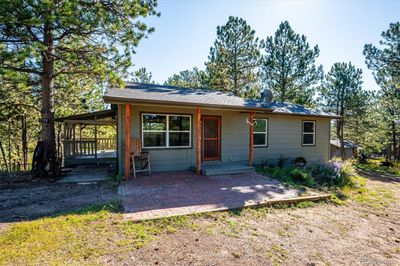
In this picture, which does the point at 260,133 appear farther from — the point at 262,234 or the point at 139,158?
the point at 262,234

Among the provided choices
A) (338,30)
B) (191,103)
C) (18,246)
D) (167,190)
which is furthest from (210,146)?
(338,30)

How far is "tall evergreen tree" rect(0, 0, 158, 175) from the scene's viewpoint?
541 centimetres

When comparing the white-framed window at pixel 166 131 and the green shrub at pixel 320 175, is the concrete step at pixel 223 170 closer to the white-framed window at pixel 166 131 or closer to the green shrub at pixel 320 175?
the green shrub at pixel 320 175

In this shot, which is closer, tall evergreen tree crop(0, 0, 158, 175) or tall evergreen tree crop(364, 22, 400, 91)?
tall evergreen tree crop(0, 0, 158, 175)

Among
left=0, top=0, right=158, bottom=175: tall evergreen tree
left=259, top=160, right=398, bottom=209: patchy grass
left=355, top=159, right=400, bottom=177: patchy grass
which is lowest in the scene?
left=355, top=159, right=400, bottom=177: patchy grass

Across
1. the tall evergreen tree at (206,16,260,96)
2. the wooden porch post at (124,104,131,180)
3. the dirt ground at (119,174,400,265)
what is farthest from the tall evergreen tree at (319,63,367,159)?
the wooden porch post at (124,104,131,180)

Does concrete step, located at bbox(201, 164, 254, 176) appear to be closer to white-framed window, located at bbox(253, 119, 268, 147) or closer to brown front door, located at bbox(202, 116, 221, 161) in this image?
brown front door, located at bbox(202, 116, 221, 161)

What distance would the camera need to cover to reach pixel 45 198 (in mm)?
5078

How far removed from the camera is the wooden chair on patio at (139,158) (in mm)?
7035

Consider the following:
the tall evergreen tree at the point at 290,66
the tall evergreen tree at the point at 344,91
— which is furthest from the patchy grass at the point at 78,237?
the tall evergreen tree at the point at 344,91

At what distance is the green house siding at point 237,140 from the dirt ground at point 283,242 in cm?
415

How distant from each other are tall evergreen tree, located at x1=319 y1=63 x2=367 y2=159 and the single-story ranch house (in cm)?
1007

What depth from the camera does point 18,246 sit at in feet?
9.68

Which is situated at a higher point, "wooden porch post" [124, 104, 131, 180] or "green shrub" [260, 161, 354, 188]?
"wooden porch post" [124, 104, 131, 180]
